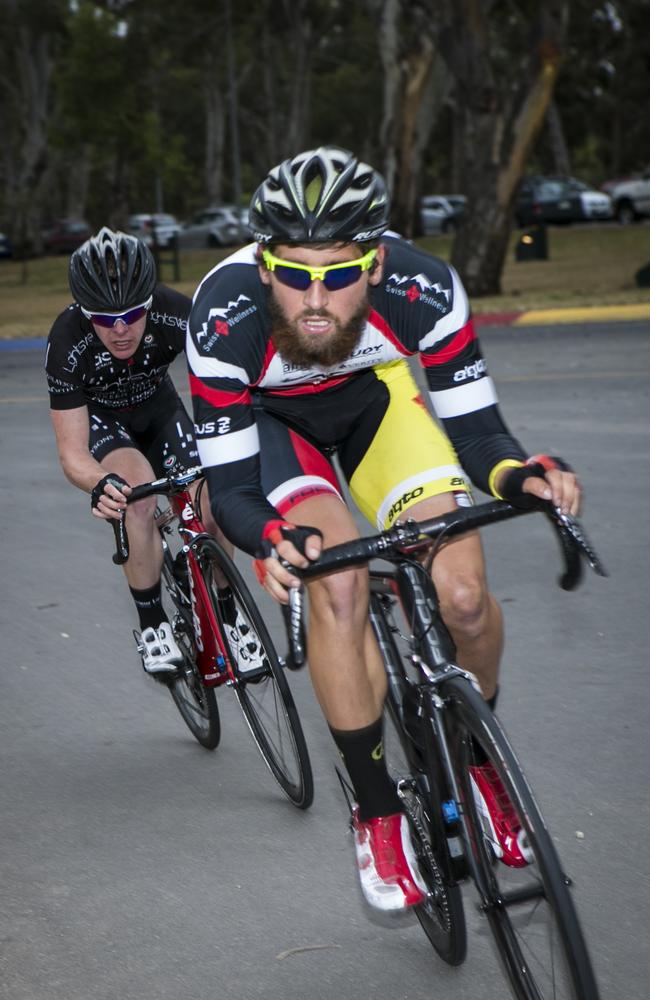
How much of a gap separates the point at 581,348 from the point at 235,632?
12.9 m

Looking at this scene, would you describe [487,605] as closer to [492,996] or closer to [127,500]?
[492,996]

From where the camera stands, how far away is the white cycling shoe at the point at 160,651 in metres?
5.78

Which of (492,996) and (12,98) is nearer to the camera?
(492,996)

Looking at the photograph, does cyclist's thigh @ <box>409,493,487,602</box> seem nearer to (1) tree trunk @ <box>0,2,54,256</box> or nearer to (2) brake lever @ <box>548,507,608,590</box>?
(2) brake lever @ <box>548,507,608,590</box>

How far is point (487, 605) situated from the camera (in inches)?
151

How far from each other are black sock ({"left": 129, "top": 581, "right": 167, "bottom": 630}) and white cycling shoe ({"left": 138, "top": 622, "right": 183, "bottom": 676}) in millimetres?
25

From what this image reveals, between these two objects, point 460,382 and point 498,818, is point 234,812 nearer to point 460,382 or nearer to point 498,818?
point 460,382

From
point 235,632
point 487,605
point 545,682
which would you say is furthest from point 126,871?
point 545,682

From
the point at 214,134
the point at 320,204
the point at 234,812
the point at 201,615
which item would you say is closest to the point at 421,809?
the point at 234,812

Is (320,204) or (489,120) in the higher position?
(320,204)

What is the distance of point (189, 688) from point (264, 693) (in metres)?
0.60

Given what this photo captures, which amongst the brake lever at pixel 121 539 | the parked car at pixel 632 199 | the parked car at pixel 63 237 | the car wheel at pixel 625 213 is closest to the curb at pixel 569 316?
the brake lever at pixel 121 539

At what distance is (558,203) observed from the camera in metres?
52.4

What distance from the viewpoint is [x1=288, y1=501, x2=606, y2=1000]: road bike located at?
298 centimetres
